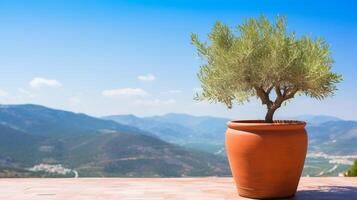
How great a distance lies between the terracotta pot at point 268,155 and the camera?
7.08 metres

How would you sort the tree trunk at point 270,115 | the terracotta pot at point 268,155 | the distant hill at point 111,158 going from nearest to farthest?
the terracotta pot at point 268,155 → the tree trunk at point 270,115 → the distant hill at point 111,158

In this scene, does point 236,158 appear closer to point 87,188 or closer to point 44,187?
point 87,188

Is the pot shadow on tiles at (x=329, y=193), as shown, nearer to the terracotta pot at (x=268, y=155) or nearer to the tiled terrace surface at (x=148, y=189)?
the tiled terrace surface at (x=148, y=189)

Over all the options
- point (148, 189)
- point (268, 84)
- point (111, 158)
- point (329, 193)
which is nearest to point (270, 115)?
point (268, 84)

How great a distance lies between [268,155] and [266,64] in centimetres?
147

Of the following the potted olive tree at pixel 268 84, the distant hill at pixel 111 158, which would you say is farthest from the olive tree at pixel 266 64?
the distant hill at pixel 111 158

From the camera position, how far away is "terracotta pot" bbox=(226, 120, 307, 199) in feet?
23.2

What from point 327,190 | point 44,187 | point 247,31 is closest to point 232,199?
point 327,190

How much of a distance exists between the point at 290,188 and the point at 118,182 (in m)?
3.89

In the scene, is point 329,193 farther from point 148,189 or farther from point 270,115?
point 148,189

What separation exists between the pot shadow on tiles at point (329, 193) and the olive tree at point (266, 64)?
1446 millimetres

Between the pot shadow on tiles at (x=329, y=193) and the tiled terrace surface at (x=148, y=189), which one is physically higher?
the tiled terrace surface at (x=148, y=189)

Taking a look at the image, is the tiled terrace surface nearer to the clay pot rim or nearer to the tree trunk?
the clay pot rim

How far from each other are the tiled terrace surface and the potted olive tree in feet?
1.96
